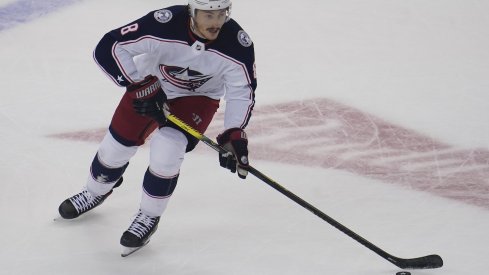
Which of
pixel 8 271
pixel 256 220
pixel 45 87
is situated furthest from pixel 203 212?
pixel 45 87

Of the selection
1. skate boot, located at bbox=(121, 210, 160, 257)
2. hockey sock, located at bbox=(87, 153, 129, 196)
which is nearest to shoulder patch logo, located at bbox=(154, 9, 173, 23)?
hockey sock, located at bbox=(87, 153, 129, 196)

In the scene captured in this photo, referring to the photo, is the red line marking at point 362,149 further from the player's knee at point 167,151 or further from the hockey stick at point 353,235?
the player's knee at point 167,151

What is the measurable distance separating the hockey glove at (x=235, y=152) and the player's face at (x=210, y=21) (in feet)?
1.16

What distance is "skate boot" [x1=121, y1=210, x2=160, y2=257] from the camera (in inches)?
133

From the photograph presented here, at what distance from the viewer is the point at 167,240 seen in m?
3.53

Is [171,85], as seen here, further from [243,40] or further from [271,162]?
[271,162]

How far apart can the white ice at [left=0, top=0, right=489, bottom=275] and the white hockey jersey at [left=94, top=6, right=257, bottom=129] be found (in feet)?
1.77

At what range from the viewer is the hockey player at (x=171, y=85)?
327 centimetres

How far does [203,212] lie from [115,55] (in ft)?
2.62

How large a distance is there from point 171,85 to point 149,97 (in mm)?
276

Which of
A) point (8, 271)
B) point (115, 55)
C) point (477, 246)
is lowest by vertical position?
point (8, 271)

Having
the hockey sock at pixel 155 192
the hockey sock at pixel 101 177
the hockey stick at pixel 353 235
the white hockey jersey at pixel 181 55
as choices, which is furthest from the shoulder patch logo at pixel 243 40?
the hockey sock at pixel 101 177

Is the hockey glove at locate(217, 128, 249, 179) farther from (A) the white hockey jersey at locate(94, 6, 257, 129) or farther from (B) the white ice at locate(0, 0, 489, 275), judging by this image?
(B) the white ice at locate(0, 0, 489, 275)

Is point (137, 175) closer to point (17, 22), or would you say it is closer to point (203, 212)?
point (203, 212)
